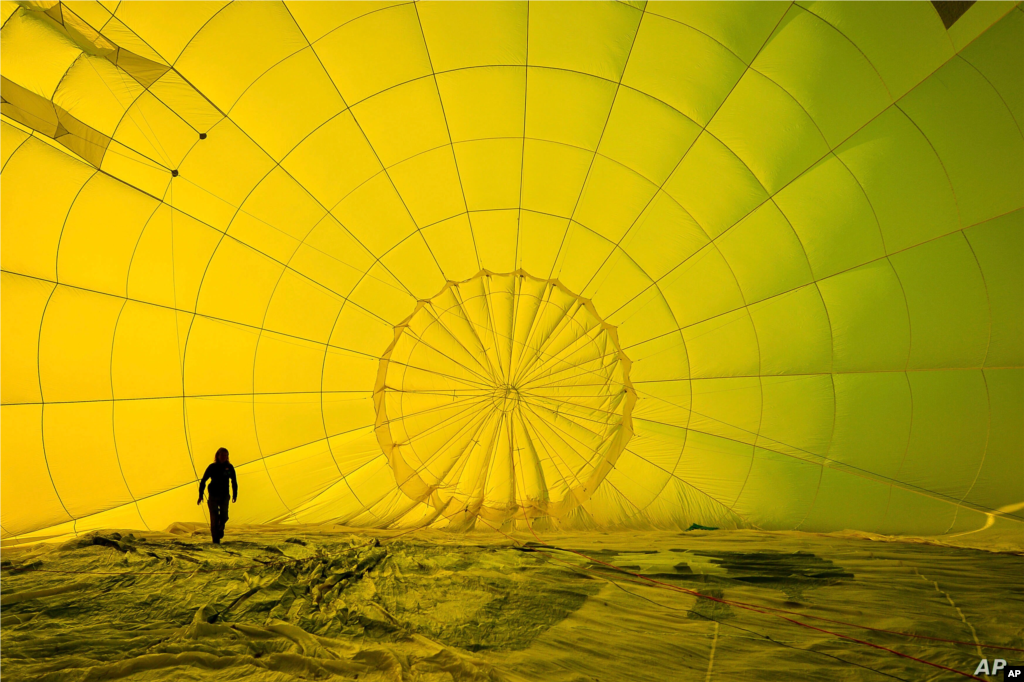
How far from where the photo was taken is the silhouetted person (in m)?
5.26

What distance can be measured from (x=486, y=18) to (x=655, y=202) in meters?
1.91

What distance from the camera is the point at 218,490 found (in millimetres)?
5383

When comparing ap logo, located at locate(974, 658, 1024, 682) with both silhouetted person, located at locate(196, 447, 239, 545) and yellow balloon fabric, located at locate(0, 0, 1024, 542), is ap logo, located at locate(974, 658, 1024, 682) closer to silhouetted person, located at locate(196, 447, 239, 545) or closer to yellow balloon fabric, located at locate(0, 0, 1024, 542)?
yellow balloon fabric, located at locate(0, 0, 1024, 542)

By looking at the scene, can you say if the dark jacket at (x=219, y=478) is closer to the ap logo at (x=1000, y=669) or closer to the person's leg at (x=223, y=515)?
the person's leg at (x=223, y=515)

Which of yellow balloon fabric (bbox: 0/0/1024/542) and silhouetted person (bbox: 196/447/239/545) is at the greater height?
yellow balloon fabric (bbox: 0/0/1024/542)

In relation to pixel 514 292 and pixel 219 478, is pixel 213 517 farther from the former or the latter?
pixel 514 292

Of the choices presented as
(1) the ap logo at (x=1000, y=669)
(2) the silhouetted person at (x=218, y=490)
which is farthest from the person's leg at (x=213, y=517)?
(1) the ap logo at (x=1000, y=669)

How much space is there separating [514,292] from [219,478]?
281 centimetres

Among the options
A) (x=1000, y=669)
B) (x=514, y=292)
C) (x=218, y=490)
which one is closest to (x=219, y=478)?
(x=218, y=490)

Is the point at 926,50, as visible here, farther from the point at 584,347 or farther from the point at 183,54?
the point at 183,54

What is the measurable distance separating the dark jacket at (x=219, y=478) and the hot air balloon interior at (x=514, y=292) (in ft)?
0.06

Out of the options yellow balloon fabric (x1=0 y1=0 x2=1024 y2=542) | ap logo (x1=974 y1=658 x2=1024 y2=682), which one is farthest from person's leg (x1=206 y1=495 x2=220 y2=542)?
ap logo (x1=974 y1=658 x2=1024 y2=682)

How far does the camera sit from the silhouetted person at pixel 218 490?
5.26 metres

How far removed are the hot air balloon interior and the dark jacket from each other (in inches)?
0.8
